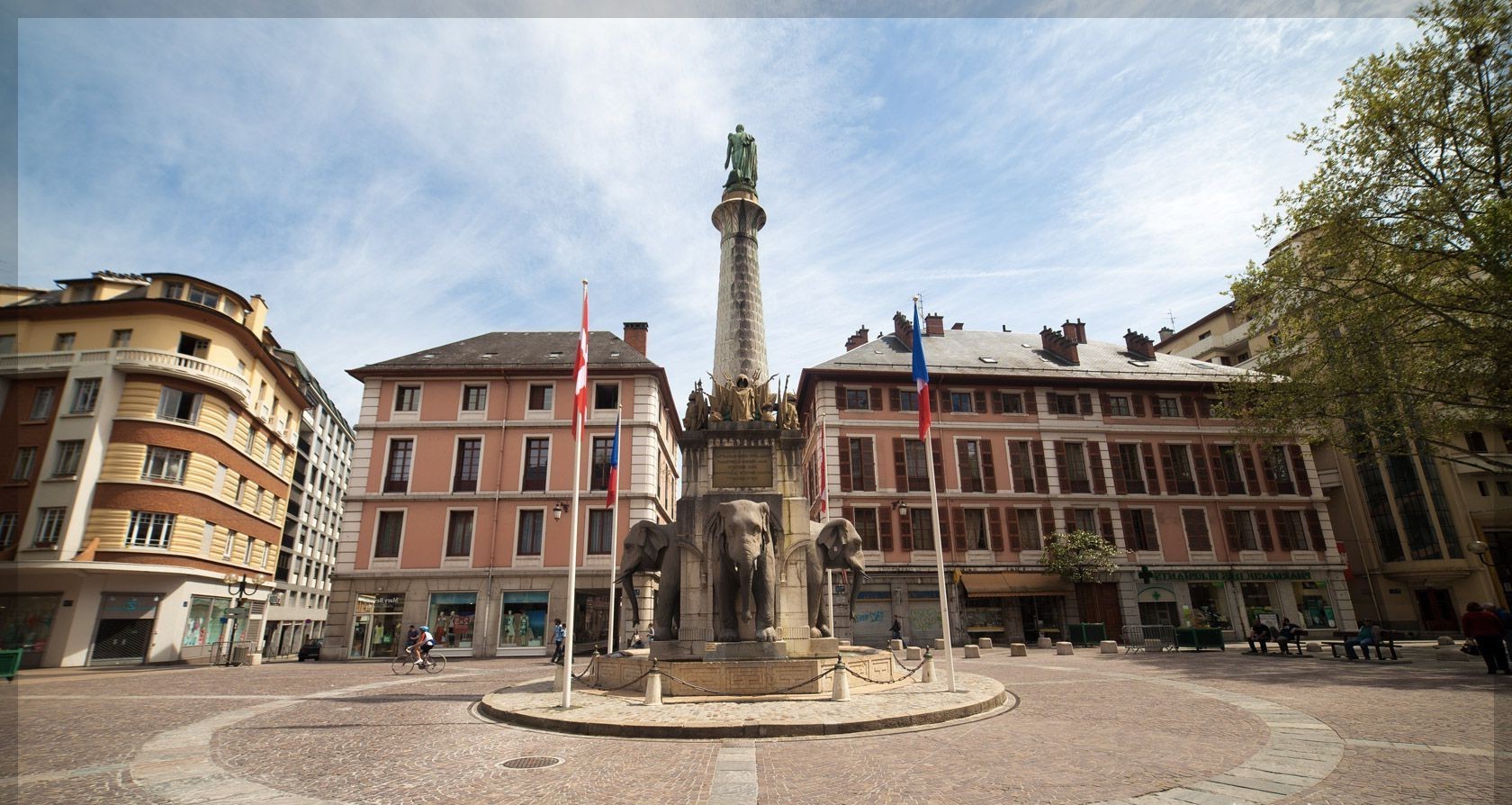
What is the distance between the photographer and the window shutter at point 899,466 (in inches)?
1267

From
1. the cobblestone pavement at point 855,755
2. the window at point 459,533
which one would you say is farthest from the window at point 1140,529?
the window at point 459,533

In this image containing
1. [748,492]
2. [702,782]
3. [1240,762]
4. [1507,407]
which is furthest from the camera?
[1507,407]

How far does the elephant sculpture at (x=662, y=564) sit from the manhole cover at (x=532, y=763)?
16.2ft

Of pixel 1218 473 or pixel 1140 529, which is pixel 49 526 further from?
pixel 1218 473

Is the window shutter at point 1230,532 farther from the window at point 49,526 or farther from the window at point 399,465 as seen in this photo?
the window at point 49,526

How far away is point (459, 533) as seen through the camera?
29.5 m

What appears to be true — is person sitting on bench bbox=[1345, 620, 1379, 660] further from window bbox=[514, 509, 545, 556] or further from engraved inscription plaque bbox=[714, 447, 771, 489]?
window bbox=[514, 509, 545, 556]

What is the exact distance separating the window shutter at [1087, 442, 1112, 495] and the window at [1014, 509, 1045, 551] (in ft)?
12.2

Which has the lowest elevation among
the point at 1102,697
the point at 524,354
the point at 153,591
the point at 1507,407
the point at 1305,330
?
the point at 1102,697

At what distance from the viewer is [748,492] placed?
13.1 m

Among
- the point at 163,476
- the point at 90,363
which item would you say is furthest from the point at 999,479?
the point at 90,363

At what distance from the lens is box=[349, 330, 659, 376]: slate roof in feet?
105

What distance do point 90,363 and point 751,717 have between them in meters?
30.9

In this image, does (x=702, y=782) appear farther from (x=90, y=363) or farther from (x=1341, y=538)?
(x=1341, y=538)
